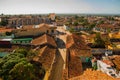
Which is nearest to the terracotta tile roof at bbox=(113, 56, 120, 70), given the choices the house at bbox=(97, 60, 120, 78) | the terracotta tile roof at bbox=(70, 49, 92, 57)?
the house at bbox=(97, 60, 120, 78)

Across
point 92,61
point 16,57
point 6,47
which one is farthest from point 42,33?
point 16,57

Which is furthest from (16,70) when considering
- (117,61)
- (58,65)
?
(117,61)

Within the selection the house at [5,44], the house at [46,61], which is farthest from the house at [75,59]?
the house at [5,44]

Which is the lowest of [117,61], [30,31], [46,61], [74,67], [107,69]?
[46,61]

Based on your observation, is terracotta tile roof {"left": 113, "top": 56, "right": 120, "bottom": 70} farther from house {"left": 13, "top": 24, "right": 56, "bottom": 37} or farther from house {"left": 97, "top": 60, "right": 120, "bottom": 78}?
house {"left": 13, "top": 24, "right": 56, "bottom": 37}

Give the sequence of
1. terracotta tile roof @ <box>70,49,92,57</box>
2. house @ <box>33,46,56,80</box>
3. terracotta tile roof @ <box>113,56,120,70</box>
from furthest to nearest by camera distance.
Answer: terracotta tile roof @ <box>70,49,92,57</box> → terracotta tile roof @ <box>113,56,120,70</box> → house @ <box>33,46,56,80</box>

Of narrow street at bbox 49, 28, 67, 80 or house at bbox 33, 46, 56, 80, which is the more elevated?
house at bbox 33, 46, 56, 80

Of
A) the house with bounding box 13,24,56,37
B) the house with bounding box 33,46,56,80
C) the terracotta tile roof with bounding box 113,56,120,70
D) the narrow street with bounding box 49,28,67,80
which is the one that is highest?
the house with bounding box 13,24,56,37

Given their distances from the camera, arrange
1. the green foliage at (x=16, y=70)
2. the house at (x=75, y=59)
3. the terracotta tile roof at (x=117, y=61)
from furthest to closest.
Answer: the terracotta tile roof at (x=117, y=61)
the house at (x=75, y=59)
the green foliage at (x=16, y=70)

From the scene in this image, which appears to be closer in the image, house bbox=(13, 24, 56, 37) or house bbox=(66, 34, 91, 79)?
house bbox=(66, 34, 91, 79)

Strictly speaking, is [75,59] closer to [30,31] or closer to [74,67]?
[74,67]

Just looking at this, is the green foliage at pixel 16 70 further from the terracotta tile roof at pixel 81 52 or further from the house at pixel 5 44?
the house at pixel 5 44

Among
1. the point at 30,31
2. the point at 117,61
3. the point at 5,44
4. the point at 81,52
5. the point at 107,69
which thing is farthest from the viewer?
the point at 30,31
